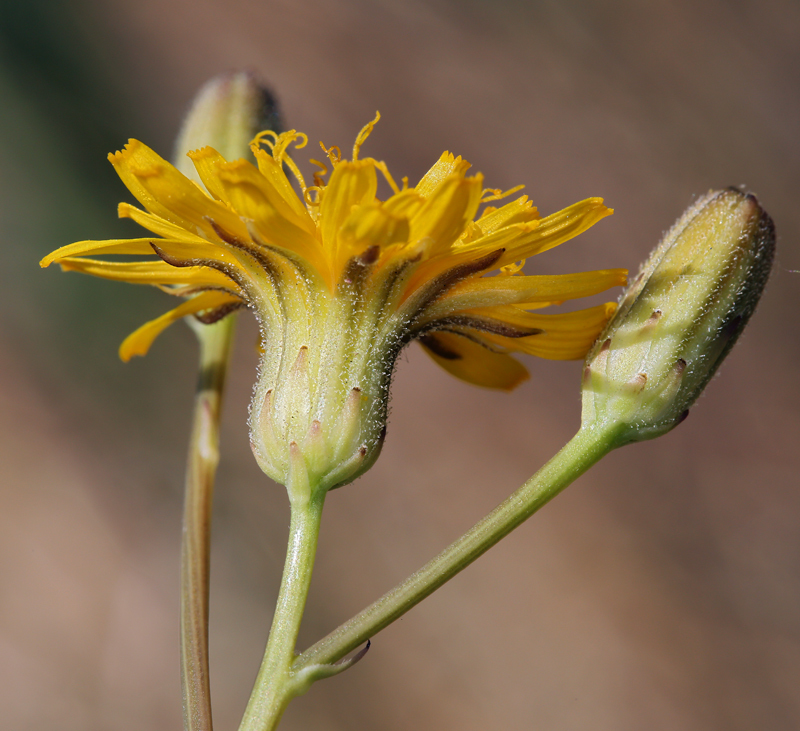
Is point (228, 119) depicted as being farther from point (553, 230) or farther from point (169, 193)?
point (553, 230)

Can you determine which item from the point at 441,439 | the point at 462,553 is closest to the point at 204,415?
the point at 462,553

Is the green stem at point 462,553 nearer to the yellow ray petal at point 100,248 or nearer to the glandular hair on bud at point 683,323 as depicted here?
the glandular hair on bud at point 683,323

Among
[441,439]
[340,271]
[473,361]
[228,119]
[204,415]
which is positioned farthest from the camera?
[441,439]

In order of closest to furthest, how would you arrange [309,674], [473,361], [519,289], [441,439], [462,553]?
[309,674] < [462,553] < [519,289] < [473,361] < [441,439]

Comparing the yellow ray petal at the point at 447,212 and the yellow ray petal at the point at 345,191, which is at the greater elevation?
the yellow ray petal at the point at 345,191

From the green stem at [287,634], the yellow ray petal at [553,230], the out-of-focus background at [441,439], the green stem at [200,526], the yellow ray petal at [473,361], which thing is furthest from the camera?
the out-of-focus background at [441,439]

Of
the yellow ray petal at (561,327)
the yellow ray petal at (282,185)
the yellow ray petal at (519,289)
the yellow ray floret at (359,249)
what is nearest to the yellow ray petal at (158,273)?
the yellow ray floret at (359,249)
